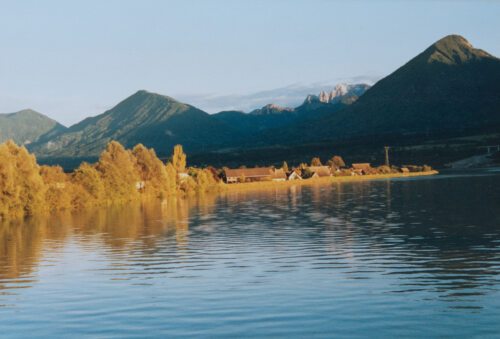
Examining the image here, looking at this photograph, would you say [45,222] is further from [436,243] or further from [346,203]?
[436,243]

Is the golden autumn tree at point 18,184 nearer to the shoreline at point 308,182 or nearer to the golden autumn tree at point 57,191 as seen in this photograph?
the golden autumn tree at point 57,191

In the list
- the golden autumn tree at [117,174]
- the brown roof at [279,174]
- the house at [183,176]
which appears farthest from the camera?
the brown roof at [279,174]

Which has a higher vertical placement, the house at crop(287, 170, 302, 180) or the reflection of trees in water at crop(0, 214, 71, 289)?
the house at crop(287, 170, 302, 180)

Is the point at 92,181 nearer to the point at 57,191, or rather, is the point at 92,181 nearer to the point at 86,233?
the point at 57,191

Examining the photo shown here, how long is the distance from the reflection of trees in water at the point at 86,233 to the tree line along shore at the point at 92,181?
5.39 m

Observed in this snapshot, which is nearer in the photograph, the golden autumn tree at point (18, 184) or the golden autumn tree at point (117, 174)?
the golden autumn tree at point (18, 184)

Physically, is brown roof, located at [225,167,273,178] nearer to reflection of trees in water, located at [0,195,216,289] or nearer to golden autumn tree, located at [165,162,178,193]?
golden autumn tree, located at [165,162,178,193]

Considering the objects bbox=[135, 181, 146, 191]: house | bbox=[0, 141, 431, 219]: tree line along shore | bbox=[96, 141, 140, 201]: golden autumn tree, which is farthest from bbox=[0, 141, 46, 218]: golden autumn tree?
bbox=[135, 181, 146, 191]: house

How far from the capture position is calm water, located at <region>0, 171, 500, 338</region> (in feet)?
73.4

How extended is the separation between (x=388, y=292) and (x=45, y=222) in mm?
53025

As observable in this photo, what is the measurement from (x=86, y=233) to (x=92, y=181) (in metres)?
42.3

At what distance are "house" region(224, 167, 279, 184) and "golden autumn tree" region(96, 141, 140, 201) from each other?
67.4m

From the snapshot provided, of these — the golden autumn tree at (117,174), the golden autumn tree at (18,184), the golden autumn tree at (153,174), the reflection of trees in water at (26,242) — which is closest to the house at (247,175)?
the golden autumn tree at (153,174)

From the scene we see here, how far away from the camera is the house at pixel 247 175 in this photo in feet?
581
